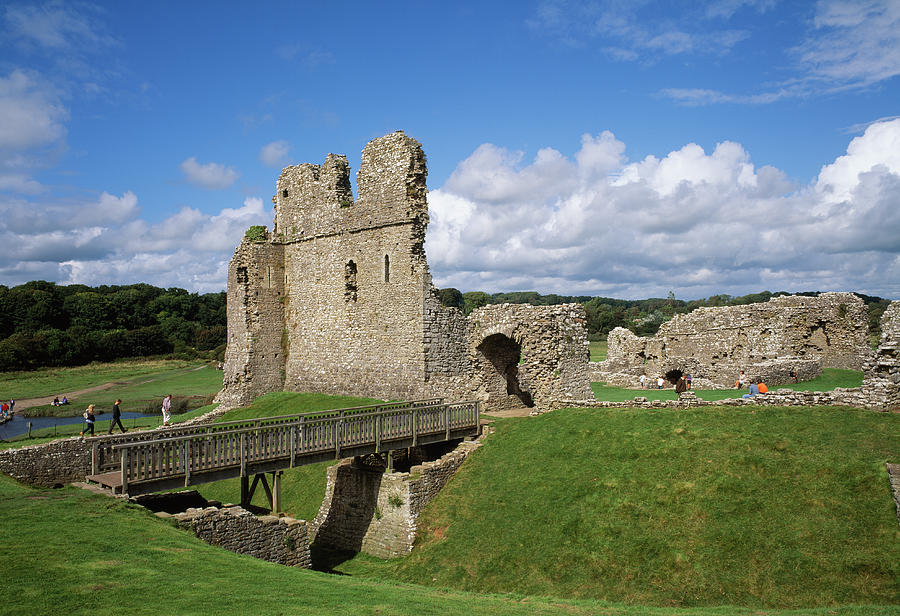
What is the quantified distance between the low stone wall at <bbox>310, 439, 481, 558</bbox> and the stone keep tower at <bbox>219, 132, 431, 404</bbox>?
20.7ft

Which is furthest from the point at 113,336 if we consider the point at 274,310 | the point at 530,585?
the point at 530,585

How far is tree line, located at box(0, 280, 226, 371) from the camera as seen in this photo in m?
79.3

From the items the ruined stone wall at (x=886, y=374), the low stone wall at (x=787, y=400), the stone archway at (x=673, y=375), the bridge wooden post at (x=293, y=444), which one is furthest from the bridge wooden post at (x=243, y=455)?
the stone archway at (x=673, y=375)

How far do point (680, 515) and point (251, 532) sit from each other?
357 inches

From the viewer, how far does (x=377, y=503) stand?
17.7 meters

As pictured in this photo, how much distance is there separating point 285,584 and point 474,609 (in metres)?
2.96

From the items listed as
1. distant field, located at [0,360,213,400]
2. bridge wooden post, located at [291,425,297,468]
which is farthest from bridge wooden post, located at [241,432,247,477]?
distant field, located at [0,360,213,400]

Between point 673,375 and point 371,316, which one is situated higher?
point 371,316

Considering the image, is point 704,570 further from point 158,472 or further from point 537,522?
point 158,472

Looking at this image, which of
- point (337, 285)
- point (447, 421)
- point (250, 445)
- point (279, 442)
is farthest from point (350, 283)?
point (250, 445)

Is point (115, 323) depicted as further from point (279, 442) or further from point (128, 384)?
point (279, 442)

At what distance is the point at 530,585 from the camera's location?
12.8 meters

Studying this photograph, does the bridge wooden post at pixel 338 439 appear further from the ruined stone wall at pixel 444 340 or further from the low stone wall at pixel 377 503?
the ruined stone wall at pixel 444 340

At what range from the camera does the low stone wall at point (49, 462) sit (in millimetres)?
15406
